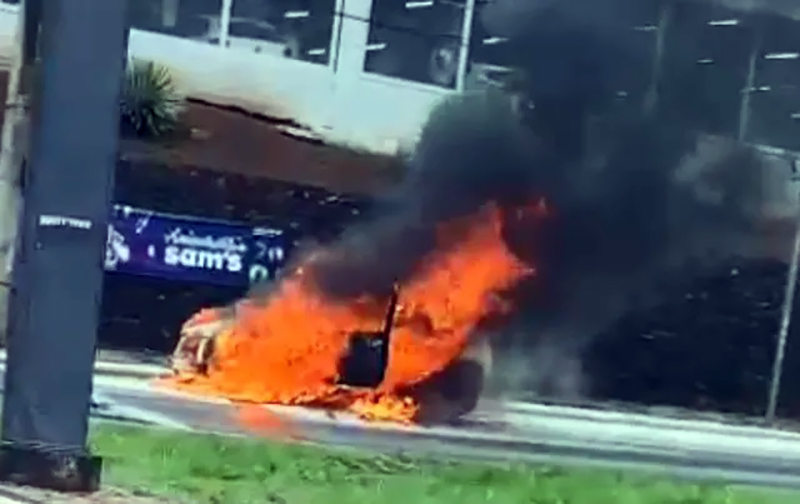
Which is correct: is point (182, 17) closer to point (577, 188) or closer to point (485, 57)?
point (485, 57)

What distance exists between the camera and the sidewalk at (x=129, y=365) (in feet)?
67.0

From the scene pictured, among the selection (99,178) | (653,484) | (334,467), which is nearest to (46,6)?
(99,178)

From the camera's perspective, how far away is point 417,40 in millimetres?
23391

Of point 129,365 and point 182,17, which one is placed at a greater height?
point 182,17

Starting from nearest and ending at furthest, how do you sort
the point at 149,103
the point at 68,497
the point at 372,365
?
the point at 68,497, the point at 372,365, the point at 149,103

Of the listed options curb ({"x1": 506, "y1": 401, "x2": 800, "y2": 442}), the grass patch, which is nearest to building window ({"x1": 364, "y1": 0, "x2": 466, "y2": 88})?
curb ({"x1": 506, "y1": 401, "x2": 800, "y2": 442})

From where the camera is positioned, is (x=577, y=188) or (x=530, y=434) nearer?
(x=530, y=434)

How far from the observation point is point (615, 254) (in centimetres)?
2461

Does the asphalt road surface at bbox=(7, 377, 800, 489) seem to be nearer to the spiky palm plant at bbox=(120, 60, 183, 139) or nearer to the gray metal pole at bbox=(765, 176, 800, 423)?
the gray metal pole at bbox=(765, 176, 800, 423)

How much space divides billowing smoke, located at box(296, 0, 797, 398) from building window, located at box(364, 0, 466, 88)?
0.44 m

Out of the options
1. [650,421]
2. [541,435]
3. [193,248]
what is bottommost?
[650,421]

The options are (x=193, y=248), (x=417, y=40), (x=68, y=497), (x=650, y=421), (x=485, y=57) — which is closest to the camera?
(x=68, y=497)

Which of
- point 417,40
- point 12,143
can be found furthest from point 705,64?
point 12,143

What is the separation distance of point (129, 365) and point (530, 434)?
4.92 meters
